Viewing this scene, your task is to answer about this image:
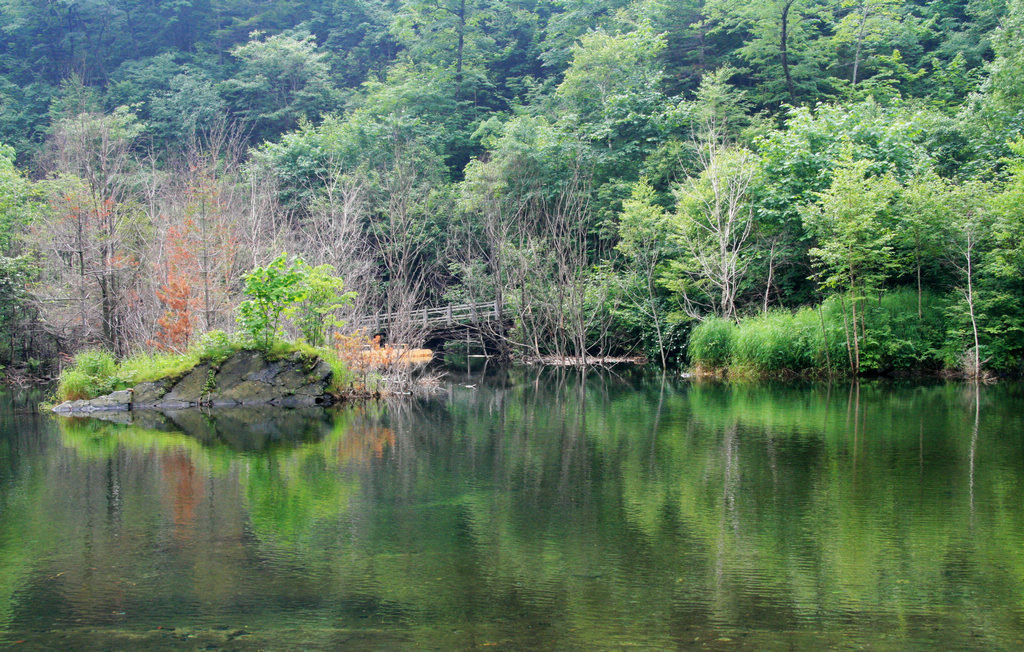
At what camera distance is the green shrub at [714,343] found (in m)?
26.5

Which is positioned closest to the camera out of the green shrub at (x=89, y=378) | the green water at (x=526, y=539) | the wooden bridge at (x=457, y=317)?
the green water at (x=526, y=539)

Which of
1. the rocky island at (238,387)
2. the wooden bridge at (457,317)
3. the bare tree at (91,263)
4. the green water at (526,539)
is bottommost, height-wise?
the green water at (526,539)

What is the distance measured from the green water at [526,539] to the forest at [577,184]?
10345 millimetres

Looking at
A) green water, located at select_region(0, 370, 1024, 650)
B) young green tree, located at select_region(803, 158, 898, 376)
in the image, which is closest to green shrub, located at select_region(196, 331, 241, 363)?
green water, located at select_region(0, 370, 1024, 650)

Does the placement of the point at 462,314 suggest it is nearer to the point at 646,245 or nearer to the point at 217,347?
the point at 646,245

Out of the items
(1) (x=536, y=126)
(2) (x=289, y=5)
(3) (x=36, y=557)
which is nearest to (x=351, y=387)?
(3) (x=36, y=557)

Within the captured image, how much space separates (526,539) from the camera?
25.1 ft

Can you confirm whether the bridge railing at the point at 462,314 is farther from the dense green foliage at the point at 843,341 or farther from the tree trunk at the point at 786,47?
the tree trunk at the point at 786,47

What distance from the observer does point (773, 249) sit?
26.7 meters

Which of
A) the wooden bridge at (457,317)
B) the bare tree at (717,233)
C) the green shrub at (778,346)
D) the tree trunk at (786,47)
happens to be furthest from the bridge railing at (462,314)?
the tree trunk at (786,47)

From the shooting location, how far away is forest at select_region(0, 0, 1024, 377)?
24.3 m

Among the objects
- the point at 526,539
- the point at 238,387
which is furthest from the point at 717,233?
the point at 526,539

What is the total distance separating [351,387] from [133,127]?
31.3m

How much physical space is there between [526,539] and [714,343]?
2011 cm
